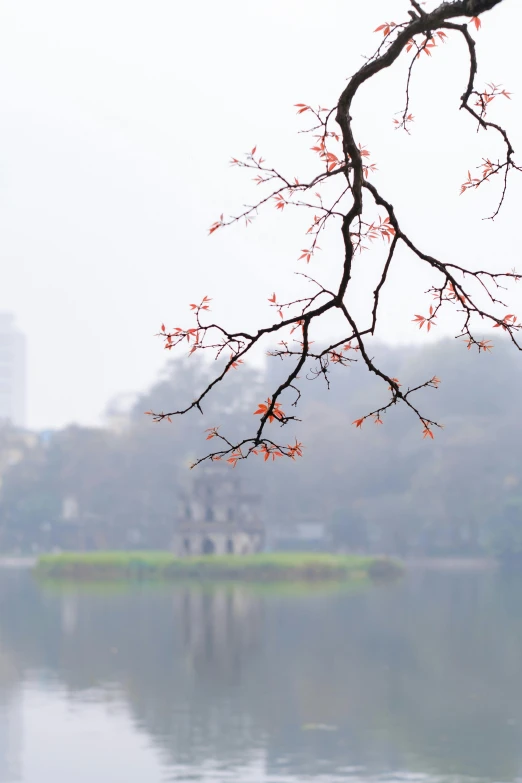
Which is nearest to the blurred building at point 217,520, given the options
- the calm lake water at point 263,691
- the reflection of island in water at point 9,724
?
the calm lake water at point 263,691

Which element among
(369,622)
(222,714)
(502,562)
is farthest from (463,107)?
(502,562)

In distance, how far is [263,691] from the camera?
854 inches

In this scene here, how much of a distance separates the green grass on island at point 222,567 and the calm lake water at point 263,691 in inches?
398

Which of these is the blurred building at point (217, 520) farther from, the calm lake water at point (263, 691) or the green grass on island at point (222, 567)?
the calm lake water at point (263, 691)

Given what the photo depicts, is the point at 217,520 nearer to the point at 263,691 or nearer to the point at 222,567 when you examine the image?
the point at 222,567

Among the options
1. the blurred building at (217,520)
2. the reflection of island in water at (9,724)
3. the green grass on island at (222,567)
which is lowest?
the reflection of island in water at (9,724)

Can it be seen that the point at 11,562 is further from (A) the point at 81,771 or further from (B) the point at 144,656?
(A) the point at 81,771

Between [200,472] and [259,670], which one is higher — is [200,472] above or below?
above

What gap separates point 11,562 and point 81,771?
48.0 m

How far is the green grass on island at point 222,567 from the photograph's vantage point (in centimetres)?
4784

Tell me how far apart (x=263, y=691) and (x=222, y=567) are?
1107 inches

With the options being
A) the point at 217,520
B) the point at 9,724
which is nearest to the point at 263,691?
the point at 9,724

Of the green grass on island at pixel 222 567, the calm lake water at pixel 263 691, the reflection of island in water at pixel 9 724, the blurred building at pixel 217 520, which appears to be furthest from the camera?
the blurred building at pixel 217 520

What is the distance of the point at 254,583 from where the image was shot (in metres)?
47.0
